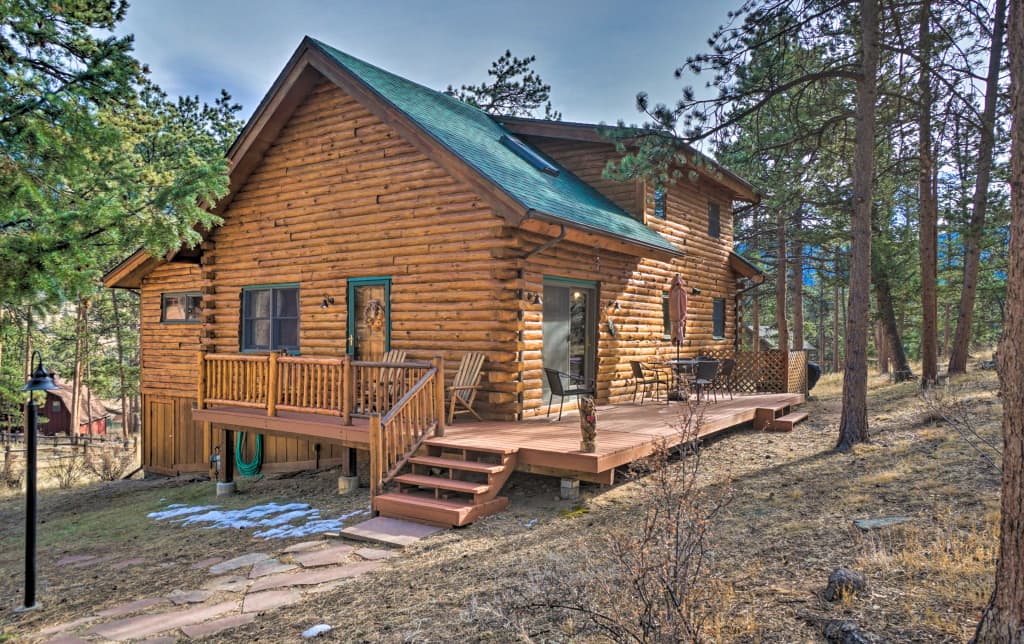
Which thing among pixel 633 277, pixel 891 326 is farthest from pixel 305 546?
pixel 891 326

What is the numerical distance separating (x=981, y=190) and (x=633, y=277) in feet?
26.6

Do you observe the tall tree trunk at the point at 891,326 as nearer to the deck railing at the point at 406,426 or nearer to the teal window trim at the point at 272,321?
the deck railing at the point at 406,426

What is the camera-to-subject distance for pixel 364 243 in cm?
1041

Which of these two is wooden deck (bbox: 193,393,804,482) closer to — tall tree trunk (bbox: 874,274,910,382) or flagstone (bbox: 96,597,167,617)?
flagstone (bbox: 96,597,167,617)

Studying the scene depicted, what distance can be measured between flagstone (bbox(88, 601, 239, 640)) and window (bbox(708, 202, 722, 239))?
1375 centimetres

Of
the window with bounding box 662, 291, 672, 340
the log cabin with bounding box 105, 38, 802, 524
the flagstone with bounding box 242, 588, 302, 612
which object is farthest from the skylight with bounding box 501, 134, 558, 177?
the flagstone with bounding box 242, 588, 302, 612

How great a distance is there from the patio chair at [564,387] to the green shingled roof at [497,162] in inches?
86.2

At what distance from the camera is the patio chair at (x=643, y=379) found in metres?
11.3

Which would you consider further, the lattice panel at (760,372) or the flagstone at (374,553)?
the lattice panel at (760,372)

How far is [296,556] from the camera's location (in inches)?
232

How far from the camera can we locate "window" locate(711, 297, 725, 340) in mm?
16094

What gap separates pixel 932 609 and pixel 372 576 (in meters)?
3.95

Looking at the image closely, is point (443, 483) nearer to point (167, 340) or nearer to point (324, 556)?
point (324, 556)

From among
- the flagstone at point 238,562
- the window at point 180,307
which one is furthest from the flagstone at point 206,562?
the window at point 180,307
